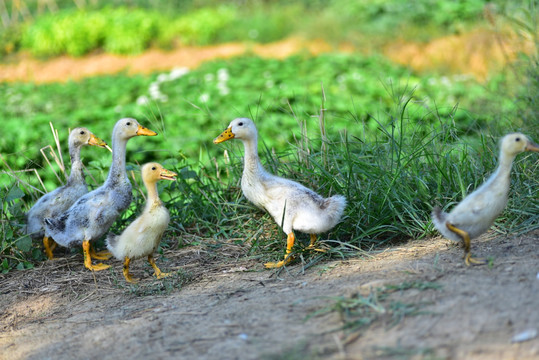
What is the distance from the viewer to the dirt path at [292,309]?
2.85m

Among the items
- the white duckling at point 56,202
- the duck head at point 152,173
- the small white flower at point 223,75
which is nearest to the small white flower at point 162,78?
the small white flower at point 223,75

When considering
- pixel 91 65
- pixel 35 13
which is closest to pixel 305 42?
pixel 91 65

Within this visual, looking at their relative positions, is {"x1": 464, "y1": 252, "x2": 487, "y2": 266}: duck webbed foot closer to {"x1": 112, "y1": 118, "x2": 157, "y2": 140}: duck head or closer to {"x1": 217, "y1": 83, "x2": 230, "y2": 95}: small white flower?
{"x1": 112, "y1": 118, "x2": 157, "y2": 140}: duck head

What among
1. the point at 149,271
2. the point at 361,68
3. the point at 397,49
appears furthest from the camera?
the point at 397,49

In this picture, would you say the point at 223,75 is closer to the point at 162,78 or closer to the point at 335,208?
the point at 162,78

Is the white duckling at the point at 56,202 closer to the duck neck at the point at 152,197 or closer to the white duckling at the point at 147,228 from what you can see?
the white duckling at the point at 147,228

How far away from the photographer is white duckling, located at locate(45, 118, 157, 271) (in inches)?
180

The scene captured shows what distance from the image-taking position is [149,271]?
4570 millimetres

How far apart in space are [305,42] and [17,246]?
1223 centimetres

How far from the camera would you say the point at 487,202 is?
3512 millimetres

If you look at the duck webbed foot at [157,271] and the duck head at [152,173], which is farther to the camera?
the duck webbed foot at [157,271]

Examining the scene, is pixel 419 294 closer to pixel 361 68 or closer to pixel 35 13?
pixel 361 68

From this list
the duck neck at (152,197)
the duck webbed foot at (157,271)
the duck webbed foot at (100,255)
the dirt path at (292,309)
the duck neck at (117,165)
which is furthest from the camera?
the duck webbed foot at (100,255)

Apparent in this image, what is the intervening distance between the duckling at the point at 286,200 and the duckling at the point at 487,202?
2.72 ft
